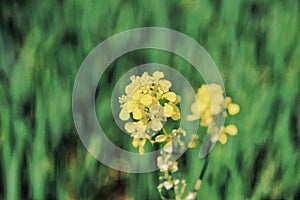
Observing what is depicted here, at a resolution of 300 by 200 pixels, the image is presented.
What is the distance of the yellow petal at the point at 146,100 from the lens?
50.1 inches

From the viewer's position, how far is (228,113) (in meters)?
1.45

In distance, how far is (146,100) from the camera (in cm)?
127

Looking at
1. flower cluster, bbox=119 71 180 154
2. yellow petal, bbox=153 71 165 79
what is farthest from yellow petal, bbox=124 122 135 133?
yellow petal, bbox=153 71 165 79

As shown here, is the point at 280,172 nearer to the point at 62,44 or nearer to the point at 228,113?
the point at 228,113

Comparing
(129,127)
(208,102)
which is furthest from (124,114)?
(208,102)

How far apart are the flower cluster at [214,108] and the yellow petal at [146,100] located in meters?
0.15

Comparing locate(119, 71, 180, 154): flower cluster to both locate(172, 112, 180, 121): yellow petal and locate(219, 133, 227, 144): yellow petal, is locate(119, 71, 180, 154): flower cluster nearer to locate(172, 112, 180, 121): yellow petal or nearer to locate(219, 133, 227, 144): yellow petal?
locate(172, 112, 180, 121): yellow petal

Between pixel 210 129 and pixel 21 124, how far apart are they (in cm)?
39

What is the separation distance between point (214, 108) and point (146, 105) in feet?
0.54

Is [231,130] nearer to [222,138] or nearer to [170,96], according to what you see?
[222,138]

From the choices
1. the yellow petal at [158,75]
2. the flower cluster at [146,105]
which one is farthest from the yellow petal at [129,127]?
the yellow petal at [158,75]

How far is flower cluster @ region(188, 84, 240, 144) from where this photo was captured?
4.52 ft

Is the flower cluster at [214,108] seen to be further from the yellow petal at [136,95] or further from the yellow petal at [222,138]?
the yellow petal at [136,95]

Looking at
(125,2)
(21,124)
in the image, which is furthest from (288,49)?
(21,124)
